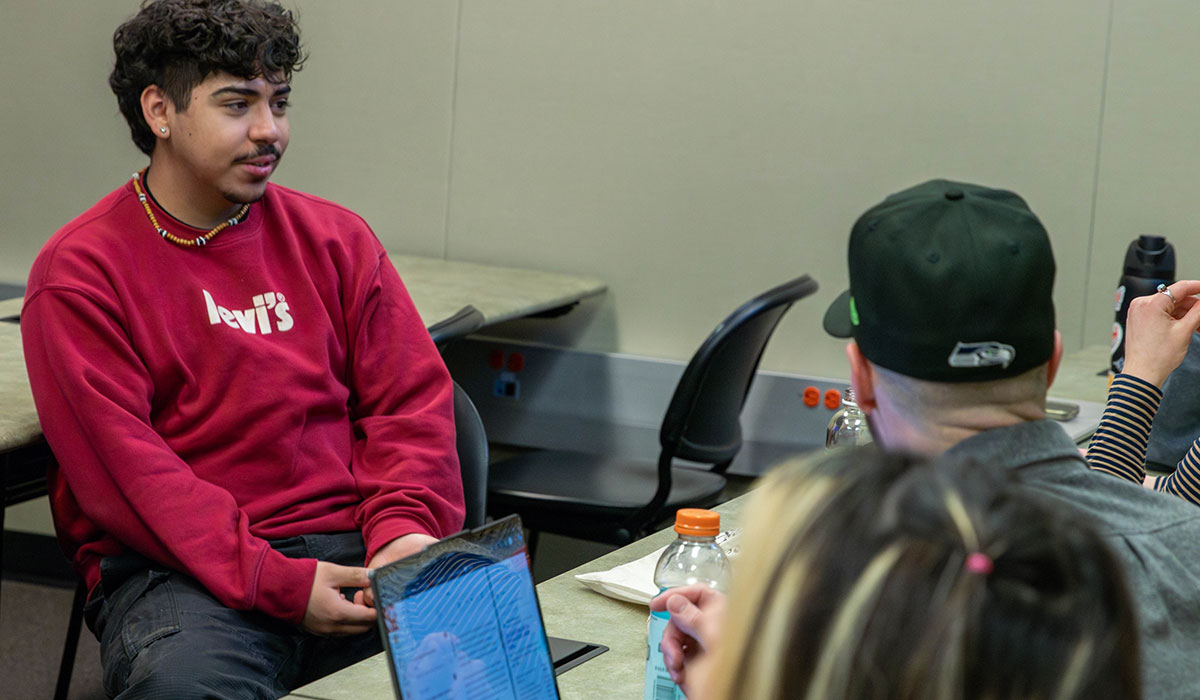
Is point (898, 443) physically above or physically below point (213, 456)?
above

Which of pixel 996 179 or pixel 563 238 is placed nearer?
pixel 996 179

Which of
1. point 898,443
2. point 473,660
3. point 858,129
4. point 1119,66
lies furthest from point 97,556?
point 1119,66

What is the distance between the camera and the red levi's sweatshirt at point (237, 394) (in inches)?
70.6

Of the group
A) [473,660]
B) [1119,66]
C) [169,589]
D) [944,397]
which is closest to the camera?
[944,397]

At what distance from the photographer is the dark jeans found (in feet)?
5.38

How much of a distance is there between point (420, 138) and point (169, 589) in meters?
2.20

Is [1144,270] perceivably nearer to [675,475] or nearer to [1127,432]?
[1127,432]

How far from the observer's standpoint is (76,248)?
1.84 metres

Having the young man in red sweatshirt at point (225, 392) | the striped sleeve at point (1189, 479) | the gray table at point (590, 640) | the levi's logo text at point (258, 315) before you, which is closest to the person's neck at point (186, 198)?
the young man in red sweatshirt at point (225, 392)

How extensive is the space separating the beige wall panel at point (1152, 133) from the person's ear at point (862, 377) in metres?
2.52

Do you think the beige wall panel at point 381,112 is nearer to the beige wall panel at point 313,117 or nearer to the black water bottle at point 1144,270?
the beige wall panel at point 313,117

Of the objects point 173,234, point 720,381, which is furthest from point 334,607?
point 720,381

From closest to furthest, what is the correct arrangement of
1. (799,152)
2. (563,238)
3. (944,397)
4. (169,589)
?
(944,397) < (169,589) < (799,152) < (563,238)

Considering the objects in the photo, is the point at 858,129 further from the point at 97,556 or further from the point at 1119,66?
the point at 97,556
